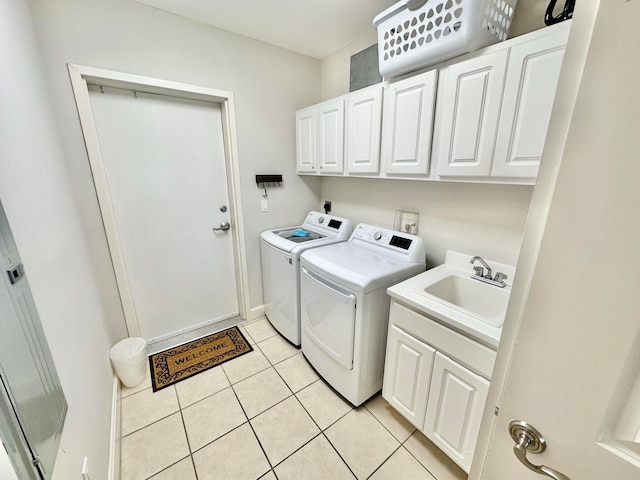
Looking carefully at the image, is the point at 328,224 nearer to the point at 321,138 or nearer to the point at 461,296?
the point at 321,138

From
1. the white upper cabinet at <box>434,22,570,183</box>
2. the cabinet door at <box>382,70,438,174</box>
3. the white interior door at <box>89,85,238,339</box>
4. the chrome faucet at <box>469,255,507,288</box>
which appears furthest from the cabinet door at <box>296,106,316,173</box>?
the chrome faucet at <box>469,255,507,288</box>

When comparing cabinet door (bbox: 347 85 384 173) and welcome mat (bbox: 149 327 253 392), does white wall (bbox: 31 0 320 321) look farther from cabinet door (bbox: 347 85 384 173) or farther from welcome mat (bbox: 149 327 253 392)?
cabinet door (bbox: 347 85 384 173)

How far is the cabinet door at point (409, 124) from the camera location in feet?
4.51

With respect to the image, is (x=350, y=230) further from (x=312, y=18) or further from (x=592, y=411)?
(x=592, y=411)

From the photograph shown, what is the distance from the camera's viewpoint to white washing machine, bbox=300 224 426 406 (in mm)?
1476

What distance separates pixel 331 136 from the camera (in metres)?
2.04

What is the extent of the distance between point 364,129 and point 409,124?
14.1 inches

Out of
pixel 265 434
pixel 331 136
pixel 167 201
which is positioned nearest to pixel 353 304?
pixel 265 434

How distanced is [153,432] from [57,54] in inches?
90.4

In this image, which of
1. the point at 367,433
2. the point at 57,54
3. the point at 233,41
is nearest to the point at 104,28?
the point at 57,54

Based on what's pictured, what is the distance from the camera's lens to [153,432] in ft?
5.01

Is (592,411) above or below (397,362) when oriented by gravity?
above

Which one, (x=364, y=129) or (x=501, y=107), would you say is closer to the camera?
(x=501, y=107)

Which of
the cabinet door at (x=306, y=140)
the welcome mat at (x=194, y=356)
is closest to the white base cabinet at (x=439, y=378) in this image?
the welcome mat at (x=194, y=356)
